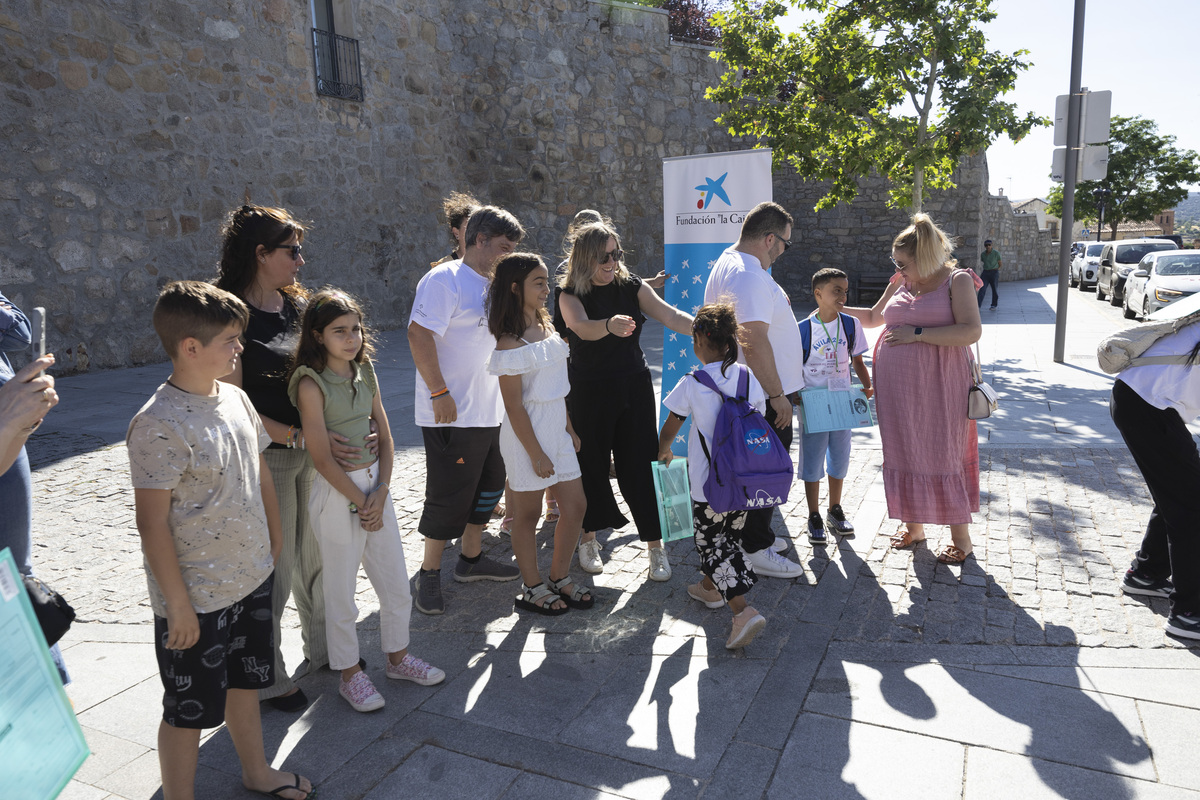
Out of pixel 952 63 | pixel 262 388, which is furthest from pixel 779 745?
pixel 952 63

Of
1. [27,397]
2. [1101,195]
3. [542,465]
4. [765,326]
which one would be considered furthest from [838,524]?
[1101,195]

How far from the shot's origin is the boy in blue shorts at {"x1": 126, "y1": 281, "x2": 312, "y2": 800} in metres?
2.07

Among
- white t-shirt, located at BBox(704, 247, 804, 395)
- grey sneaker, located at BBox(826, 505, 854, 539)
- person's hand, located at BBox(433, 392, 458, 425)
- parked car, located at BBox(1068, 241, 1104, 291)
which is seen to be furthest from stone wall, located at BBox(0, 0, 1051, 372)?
parked car, located at BBox(1068, 241, 1104, 291)

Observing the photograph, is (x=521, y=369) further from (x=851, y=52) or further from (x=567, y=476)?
(x=851, y=52)

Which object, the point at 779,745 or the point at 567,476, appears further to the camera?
the point at 567,476

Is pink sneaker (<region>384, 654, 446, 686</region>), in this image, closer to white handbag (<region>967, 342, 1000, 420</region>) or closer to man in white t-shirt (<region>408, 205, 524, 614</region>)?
man in white t-shirt (<region>408, 205, 524, 614</region>)

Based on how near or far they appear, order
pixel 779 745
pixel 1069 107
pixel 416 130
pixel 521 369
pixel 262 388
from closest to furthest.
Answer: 1. pixel 779 745
2. pixel 262 388
3. pixel 521 369
4. pixel 1069 107
5. pixel 416 130

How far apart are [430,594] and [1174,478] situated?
3268mm

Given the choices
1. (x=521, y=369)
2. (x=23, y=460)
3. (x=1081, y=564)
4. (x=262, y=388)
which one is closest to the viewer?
(x=23, y=460)

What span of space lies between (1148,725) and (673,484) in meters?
1.97

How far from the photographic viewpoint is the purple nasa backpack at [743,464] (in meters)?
3.18

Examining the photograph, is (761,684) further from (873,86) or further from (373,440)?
(873,86)

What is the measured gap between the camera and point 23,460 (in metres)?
2.35

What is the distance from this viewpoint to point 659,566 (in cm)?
406
